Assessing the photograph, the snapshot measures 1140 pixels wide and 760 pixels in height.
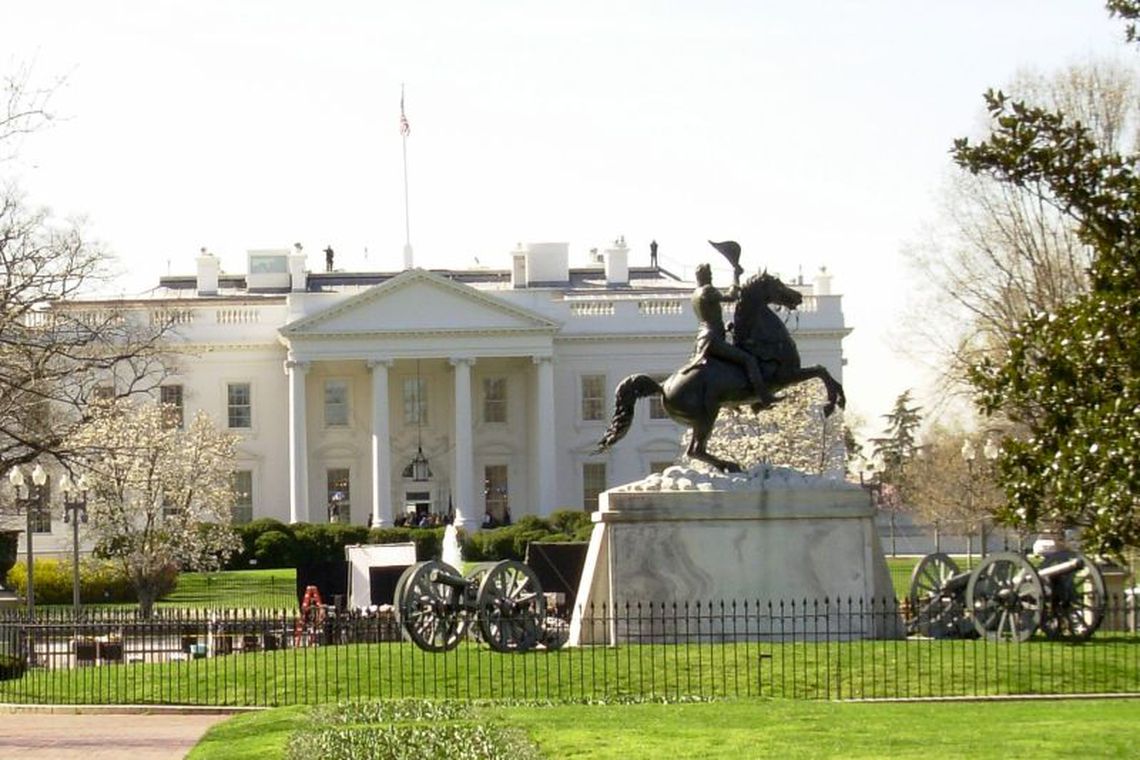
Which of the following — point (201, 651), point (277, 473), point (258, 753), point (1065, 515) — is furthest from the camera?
point (277, 473)

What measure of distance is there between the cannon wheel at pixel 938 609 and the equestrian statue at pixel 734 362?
7.07ft

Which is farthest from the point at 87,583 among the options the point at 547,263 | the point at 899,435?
the point at 899,435

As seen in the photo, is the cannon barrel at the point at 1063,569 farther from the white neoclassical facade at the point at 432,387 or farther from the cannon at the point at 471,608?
the white neoclassical facade at the point at 432,387

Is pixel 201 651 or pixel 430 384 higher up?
pixel 430 384

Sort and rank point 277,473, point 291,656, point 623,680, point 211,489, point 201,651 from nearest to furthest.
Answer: point 623,680 < point 291,656 < point 201,651 < point 211,489 < point 277,473

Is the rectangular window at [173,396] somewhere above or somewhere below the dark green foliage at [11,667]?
above

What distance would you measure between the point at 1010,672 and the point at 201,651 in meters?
12.5

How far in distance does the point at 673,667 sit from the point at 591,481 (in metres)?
63.7

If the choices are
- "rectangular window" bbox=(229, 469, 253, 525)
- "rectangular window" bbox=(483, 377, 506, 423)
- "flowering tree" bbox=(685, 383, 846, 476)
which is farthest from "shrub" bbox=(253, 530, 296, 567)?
"rectangular window" bbox=(483, 377, 506, 423)

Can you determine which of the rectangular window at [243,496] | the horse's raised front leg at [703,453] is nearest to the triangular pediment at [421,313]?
the rectangular window at [243,496]

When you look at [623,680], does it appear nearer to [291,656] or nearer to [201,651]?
[291,656]

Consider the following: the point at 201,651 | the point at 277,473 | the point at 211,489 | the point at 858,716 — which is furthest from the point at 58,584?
the point at 858,716

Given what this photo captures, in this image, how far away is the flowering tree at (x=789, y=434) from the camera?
217ft

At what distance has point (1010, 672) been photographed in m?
21.4
